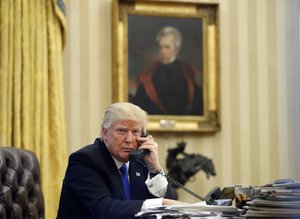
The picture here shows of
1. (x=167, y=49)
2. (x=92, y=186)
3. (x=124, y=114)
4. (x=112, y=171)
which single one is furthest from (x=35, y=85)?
(x=92, y=186)

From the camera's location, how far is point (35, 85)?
514 centimetres

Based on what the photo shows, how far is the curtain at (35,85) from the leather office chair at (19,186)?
1726mm

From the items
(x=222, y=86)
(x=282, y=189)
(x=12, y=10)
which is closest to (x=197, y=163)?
(x=222, y=86)

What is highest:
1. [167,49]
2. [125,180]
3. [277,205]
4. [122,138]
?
[167,49]

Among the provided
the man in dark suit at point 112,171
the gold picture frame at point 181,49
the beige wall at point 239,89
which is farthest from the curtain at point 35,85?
the man in dark suit at point 112,171

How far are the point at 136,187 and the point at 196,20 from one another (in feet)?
9.77

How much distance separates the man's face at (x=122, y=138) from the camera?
3.36 m

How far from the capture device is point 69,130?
222 inches

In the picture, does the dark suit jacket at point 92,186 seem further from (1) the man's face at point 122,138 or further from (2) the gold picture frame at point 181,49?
(2) the gold picture frame at point 181,49

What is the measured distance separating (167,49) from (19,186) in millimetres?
3070

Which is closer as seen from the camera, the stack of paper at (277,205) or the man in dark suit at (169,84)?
the stack of paper at (277,205)

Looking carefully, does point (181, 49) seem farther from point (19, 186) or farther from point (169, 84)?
point (19, 186)

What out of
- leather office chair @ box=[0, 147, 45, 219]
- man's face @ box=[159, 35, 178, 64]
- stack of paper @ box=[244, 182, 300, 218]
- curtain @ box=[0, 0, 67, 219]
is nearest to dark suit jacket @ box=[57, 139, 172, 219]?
leather office chair @ box=[0, 147, 45, 219]

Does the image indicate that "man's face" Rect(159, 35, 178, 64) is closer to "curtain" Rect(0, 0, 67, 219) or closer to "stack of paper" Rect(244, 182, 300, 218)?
"curtain" Rect(0, 0, 67, 219)
